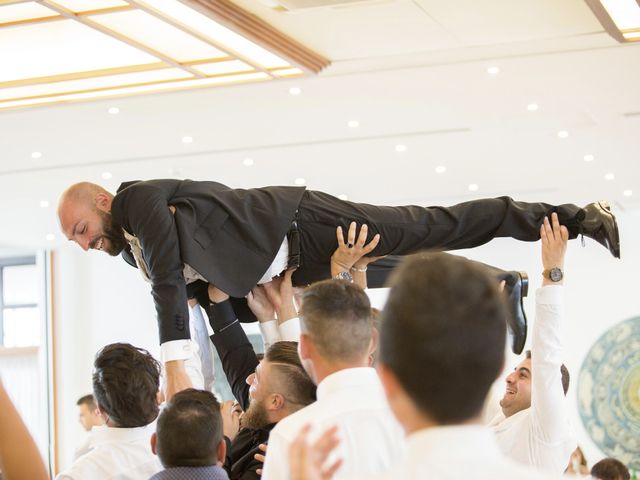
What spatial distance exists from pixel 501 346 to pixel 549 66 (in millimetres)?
7318

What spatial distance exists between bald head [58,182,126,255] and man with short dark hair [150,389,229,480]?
3.67 ft

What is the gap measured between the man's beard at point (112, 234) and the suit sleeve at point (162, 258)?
0.55ft

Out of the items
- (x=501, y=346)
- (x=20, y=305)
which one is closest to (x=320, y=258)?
(x=501, y=346)

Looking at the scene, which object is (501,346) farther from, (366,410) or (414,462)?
(366,410)

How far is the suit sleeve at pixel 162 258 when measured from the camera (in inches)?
138

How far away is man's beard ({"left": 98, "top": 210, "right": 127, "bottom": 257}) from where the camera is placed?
148 inches

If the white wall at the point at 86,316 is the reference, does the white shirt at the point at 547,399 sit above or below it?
below

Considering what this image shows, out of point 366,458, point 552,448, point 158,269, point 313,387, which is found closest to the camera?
point 366,458

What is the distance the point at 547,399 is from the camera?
10.3ft

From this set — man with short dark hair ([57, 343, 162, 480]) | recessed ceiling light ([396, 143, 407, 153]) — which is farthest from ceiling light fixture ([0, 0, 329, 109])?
man with short dark hair ([57, 343, 162, 480])

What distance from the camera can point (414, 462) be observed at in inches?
52.9

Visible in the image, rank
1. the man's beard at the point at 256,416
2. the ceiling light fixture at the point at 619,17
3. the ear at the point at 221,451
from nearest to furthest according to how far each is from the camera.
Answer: the ear at the point at 221,451 < the man's beard at the point at 256,416 < the ceiling light fixture at the point at 619,17

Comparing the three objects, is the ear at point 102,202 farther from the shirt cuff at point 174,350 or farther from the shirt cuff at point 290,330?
the shirt cuff at point 290,330

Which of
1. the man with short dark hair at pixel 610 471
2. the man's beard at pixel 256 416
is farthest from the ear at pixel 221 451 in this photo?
the man with short dark hair at pixel 610 471
